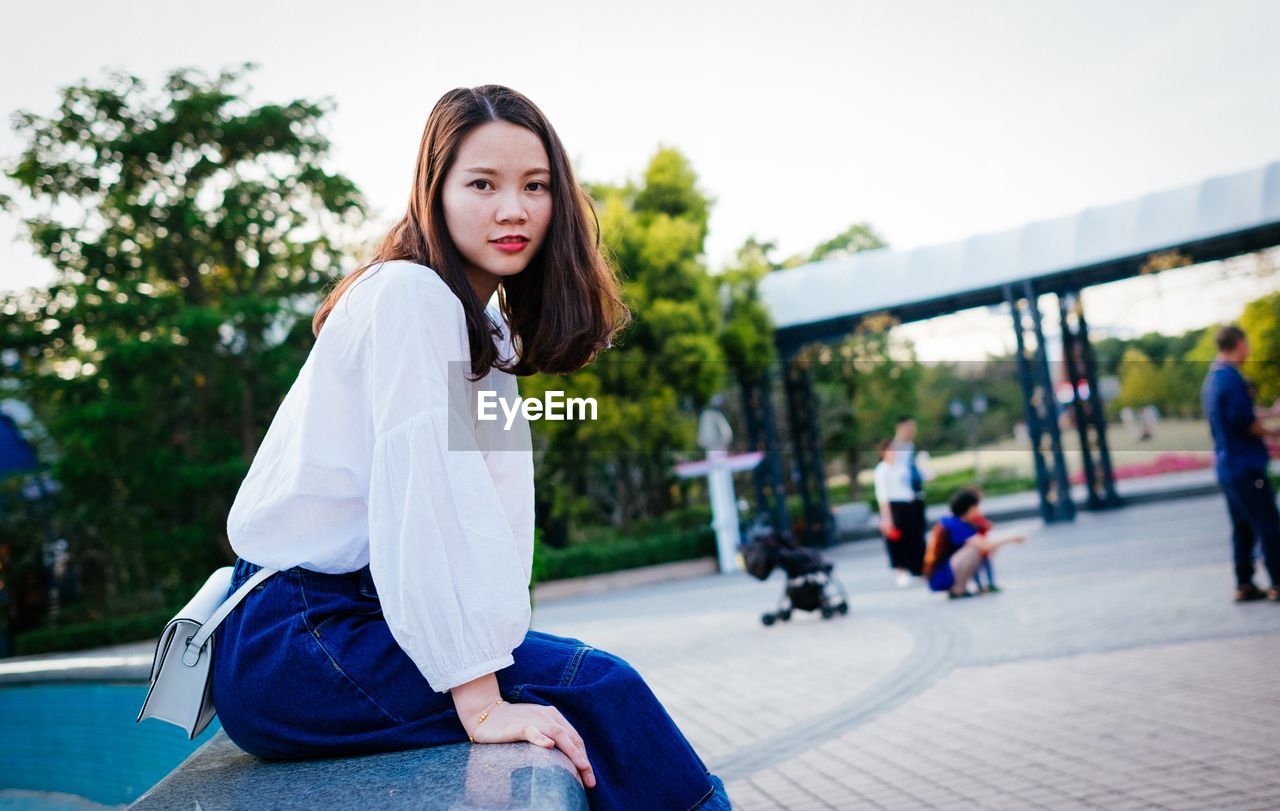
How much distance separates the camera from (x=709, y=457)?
59.3 ft

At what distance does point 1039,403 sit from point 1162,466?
23.7 ft

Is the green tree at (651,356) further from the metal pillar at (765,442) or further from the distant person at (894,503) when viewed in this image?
the distant person at (894,503)

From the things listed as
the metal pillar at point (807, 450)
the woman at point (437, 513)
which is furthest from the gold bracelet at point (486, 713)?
the metal pillar at point (807, 450)

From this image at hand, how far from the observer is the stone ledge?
1.28m

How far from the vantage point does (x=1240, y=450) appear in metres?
6.89

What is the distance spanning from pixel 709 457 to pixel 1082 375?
6.89 meters

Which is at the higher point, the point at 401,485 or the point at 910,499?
the point at 401,485

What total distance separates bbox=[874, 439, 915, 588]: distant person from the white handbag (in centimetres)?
1043

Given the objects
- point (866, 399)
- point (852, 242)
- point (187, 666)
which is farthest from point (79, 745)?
point (852, 242)

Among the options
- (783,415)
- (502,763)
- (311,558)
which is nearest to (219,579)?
(311,558)

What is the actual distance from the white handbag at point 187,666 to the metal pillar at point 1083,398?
1825cm

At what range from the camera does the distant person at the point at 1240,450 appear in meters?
6.82

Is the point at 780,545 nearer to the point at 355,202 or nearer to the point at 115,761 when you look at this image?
the point at 115,761

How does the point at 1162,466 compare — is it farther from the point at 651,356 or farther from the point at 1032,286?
the point at 651,356
